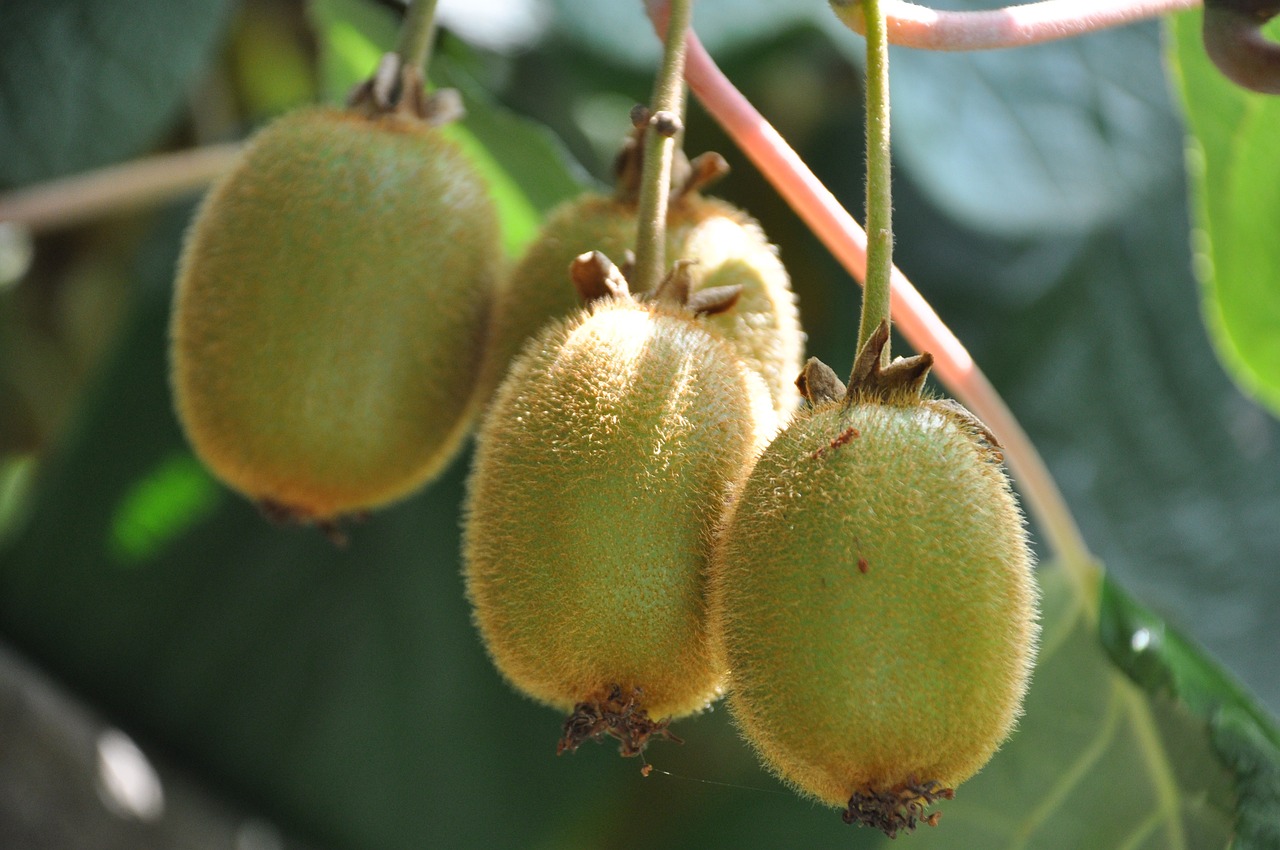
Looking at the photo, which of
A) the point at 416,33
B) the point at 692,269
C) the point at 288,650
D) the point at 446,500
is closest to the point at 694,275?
the point at 692,269

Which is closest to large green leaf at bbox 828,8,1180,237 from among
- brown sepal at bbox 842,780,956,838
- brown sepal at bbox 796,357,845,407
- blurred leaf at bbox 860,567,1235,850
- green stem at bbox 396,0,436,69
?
blurred leaf at bbox 860,567,1235,850

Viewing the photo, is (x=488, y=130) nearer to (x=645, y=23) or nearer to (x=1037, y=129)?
(x=645, y=23)

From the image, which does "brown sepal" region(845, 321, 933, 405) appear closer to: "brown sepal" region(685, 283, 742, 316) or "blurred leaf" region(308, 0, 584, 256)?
"brown sepal" region(685, 283, 742, 316)

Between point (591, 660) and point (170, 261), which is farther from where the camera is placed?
point (170, 261)

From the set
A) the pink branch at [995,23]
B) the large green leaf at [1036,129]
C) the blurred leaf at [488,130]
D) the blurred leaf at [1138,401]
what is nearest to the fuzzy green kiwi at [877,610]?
the pink branch at [995,23]

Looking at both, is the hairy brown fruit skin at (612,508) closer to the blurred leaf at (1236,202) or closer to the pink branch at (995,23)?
the pink branch at (995,23)

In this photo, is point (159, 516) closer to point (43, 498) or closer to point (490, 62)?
point (43, 498)

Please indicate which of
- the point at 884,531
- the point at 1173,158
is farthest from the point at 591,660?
the point at 1173,158
